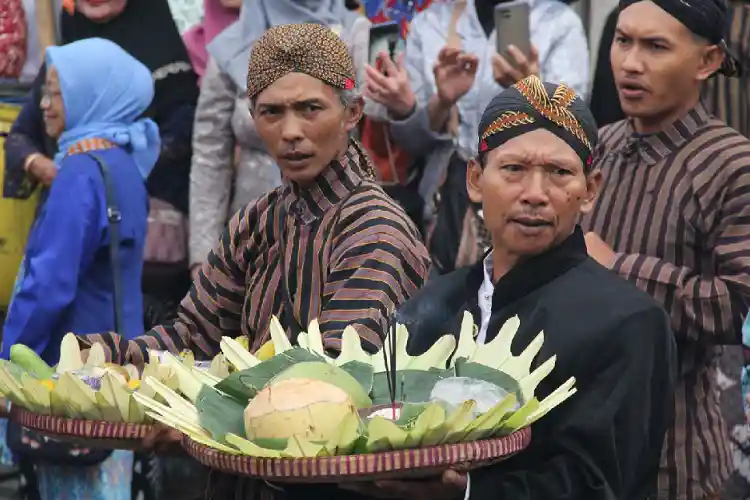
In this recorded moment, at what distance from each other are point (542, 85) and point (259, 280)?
3.27ft

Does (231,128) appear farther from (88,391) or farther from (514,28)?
(88,391)

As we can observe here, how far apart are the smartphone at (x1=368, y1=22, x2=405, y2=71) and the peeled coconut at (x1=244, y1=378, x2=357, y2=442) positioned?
10.5 ft

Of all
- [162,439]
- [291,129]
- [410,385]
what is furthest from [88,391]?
[291,129]

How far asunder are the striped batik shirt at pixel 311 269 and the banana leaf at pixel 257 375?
14.6 inches

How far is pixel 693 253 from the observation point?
4203 mm

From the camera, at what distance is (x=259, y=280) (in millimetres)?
4020

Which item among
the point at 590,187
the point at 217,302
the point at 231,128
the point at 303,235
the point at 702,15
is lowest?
the point at 231,128

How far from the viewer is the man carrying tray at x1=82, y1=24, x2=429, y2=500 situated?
3.75 m

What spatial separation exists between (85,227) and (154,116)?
5.09 ft

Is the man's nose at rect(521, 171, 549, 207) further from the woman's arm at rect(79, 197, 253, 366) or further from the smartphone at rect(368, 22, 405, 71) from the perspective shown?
the smartphone at rect(368, 22, 405, 71)

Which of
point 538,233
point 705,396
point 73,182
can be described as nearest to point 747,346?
point 705,396

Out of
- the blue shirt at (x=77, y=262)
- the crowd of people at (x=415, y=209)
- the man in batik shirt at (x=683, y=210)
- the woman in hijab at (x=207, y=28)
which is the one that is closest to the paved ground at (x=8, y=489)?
the crowd of people at (x=415, y=209)

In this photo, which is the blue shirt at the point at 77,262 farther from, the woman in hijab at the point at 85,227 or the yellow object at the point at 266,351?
the yellow object at the point at 266,351

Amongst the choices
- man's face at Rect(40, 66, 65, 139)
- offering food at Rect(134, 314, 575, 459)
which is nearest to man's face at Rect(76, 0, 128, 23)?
man's face at Rect(40, 66, 65, 139)
